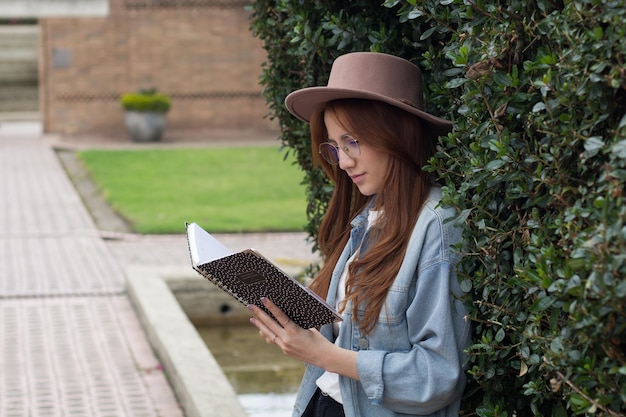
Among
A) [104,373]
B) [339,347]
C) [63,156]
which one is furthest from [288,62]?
[63,156]

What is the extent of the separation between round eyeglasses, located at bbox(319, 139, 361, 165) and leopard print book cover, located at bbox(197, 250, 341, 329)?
425mm

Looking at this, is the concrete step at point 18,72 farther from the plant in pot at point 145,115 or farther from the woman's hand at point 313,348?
the woman's hand at point 313,348

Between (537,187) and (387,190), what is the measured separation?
527 mm

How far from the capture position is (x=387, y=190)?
2863 mm

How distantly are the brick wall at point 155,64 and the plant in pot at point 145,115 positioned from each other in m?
1.17

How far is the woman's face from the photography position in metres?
2.85

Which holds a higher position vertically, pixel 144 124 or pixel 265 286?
pixel 265 286

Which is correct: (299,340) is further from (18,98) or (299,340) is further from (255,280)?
(18,98)

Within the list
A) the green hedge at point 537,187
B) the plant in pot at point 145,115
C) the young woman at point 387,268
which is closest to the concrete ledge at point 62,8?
the plant in pot at point 145,115

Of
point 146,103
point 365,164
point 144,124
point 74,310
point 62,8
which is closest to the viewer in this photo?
point 365,164

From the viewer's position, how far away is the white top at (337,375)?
2.96 m

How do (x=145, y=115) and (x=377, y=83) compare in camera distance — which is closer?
(x=377, y=83)

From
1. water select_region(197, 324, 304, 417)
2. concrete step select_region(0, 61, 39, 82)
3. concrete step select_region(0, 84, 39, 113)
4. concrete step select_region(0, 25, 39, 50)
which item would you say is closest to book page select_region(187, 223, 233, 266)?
water select_region(197, 324, 304, 417)

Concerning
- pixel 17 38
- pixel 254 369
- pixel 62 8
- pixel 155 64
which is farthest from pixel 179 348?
pixel 17 38
